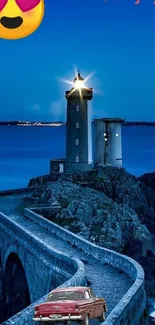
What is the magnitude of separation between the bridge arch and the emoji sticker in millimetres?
20037

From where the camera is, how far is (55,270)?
64.6 ft

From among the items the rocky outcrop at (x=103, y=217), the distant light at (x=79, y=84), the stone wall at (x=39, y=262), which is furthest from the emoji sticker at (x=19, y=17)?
the distant light at (x=79, y=84)

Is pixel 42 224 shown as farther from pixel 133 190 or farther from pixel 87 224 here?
pixel 133 190

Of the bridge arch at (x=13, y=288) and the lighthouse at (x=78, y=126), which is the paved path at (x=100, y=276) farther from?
the lighthouse at (x=78, y=126)

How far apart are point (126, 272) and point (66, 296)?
25.0ft

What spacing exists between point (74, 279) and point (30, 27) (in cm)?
1102

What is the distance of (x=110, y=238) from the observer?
31531 millimetres

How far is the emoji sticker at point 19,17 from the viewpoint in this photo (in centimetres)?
686

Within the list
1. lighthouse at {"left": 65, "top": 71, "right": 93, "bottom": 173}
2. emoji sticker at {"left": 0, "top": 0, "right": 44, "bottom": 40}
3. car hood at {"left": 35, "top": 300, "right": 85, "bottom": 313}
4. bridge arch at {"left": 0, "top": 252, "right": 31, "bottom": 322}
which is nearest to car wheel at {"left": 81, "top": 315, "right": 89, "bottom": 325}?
car hood at {"left": 35, "top": 300, "right": 85, "bottom": 313}

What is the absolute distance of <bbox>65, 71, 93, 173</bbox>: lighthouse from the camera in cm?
5194

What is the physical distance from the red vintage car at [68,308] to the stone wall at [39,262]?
2586 mm

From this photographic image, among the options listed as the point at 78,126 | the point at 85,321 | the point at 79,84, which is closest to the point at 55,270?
the point at 85,321

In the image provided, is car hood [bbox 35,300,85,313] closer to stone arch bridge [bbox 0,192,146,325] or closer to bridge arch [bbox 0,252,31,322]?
stone arch bridge [bbox 0,192,146,325]

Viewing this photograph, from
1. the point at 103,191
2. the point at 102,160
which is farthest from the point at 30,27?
the point at 102,160
